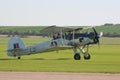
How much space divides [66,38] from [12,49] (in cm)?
456

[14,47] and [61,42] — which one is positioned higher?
[61,42]

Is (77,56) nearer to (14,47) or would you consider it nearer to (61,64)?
(14,47)

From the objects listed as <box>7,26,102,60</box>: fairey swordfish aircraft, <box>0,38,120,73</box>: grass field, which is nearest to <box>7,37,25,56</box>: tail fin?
<box>7,26,102,60</box>: fairey swordfish aircraft

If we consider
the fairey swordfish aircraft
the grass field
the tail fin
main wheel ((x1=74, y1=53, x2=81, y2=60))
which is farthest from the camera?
the tail fin

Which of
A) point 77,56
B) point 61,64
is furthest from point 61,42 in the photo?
point 61,64

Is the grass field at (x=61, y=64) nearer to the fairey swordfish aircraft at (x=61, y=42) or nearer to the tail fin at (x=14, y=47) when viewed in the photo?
the tail fin at (x=14, y=47)

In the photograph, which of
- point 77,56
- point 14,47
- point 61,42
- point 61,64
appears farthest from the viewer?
point 14,47

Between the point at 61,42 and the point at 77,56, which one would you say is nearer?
the point at 77,56

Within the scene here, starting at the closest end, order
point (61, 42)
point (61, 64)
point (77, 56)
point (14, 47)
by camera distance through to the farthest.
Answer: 1. point (61, 64)
2. point (77, 56)
3. point (61, 42)
4. point (14, 47)

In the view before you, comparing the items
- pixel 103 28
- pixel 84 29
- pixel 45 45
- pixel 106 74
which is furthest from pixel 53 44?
pixel 103 28

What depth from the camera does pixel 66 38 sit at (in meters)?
36.8

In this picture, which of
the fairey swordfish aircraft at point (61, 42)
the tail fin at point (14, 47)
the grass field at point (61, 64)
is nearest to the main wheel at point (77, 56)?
the grass field at point (61, 64)

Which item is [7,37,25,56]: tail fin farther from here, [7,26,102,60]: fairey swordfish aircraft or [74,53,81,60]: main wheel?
[74,53,81,60]: main wheel

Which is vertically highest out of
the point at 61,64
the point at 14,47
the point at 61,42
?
the point at 61,42
